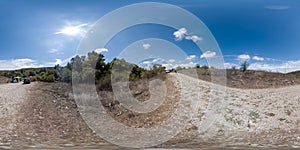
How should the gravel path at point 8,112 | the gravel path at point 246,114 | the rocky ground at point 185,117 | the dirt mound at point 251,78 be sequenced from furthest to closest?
the dirt mound at point 251,78, the gravel path at point 246,114, the gravel path at point 8,112, the rocky ground at point 185,117

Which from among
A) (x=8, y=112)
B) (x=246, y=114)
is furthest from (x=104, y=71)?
(x=246, y=114)

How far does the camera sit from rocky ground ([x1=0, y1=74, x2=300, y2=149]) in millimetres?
14609

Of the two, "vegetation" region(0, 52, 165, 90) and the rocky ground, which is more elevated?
"vegetation" region(0, 52, 165, 90)

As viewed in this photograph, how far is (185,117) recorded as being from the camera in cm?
1975

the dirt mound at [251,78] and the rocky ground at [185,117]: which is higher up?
the dirt mound at [251,78]

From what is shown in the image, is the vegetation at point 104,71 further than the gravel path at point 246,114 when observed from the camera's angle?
Yes

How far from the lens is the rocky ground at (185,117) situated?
14.6m

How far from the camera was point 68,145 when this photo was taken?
13391 millimetres

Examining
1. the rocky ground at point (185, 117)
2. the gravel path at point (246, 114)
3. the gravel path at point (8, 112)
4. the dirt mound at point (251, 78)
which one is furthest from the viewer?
the dirt mound at point (251, 78)

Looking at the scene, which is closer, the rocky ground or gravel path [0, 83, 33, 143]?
the rocky ground

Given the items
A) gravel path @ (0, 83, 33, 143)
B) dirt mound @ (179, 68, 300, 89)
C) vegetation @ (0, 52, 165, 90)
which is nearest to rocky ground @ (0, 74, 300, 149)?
gravel path @ (0, 83, 33, 143)

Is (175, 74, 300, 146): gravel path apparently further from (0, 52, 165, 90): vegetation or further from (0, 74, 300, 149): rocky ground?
(0, 52, 165, 90): vegetation

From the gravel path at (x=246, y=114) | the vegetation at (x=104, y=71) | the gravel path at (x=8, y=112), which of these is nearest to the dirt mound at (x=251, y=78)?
the gravel path at (x=246, y=114)

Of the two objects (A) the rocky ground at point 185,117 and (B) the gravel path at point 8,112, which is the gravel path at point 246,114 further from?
(B) the gravel path at point 8,112
